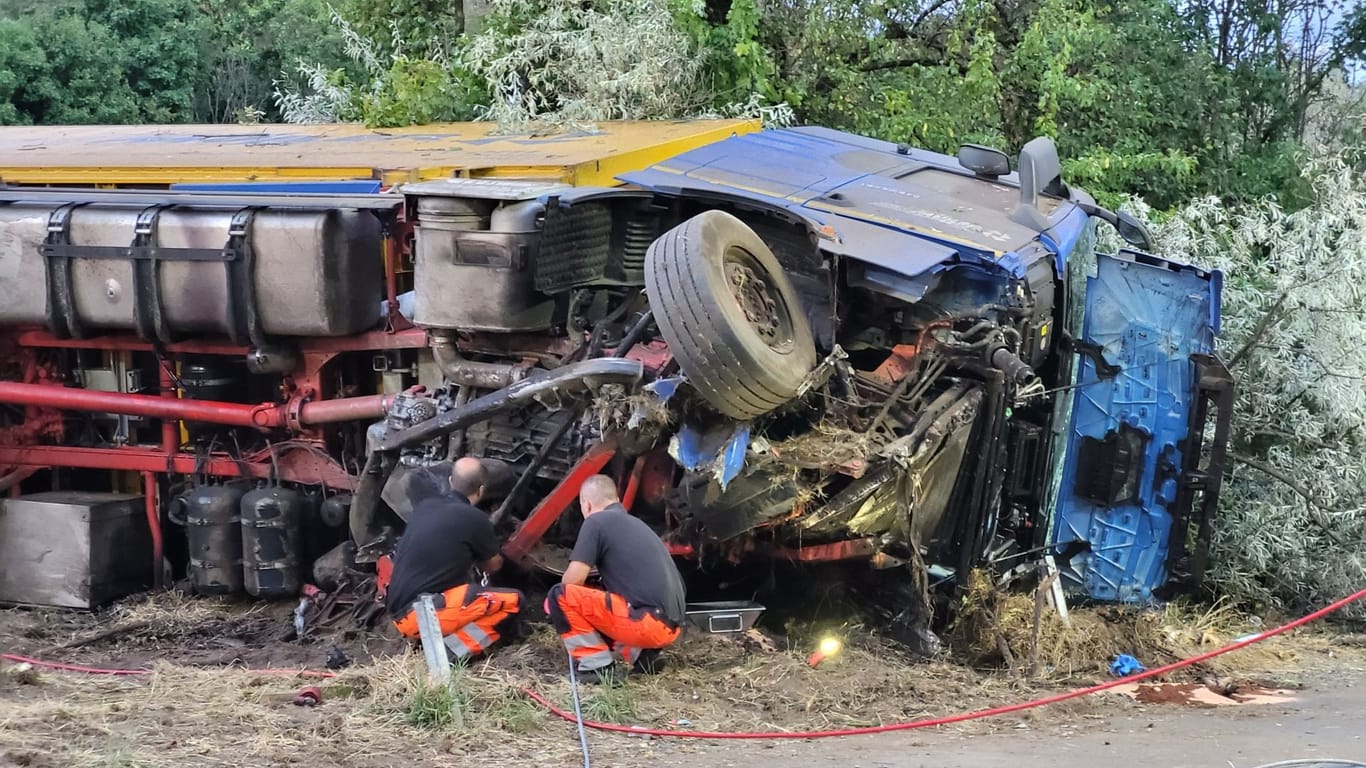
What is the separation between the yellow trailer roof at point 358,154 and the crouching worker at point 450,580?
5.88ft

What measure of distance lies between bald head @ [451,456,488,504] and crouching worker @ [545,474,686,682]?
2.13 feet

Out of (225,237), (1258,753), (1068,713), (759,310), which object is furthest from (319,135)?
(1258,753)

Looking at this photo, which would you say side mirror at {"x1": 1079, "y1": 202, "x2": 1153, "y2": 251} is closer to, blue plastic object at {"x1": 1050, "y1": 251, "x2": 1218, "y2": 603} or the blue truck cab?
the blue truck cab

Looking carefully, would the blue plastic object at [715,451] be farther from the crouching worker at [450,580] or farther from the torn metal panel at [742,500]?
the crouching worker at [450,580]

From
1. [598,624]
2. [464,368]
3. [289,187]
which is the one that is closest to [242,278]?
[289,187]

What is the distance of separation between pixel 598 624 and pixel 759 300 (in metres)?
1.41

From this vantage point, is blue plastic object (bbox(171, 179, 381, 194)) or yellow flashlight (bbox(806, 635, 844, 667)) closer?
yellow flashlight (bbox(806, 635, 844, 667))

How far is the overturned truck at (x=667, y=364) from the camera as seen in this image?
568 centimetres

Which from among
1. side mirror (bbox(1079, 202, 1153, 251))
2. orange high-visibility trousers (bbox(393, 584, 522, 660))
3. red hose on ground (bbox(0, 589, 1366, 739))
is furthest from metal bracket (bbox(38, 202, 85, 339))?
side mirror (bbox(1079, 202, 1153, 251))

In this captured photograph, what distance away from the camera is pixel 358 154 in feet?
26.2

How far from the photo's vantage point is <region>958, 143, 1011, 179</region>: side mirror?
7805 mm

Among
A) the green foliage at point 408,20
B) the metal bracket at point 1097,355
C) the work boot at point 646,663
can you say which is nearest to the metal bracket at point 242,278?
the work boot at point 646,663

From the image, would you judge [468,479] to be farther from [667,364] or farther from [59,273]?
[59,273]

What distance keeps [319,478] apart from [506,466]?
4.74 ft
